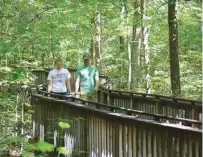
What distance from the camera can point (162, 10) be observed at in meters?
21.4

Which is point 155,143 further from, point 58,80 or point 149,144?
point 58,80

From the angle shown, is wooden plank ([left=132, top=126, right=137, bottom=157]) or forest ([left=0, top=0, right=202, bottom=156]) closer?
wooden plank ([left=132, top=126, right=137, bottom=157])

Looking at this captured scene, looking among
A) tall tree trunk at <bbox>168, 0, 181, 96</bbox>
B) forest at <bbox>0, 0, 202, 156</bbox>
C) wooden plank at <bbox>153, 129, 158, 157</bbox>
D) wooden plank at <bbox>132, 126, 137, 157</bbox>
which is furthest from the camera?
tall tree trunk at <bbox>168, 0, 181, 96</bbox>

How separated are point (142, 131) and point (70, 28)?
14782 mm

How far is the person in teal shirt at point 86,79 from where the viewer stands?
9.06 m

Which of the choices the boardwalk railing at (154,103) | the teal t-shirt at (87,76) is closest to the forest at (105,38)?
the teal t-shirt at (87,76)

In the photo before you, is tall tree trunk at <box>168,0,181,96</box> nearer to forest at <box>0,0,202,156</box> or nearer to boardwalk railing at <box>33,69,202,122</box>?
forest at <box>0,0,202,156</box>

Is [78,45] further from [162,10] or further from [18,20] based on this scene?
[18,20]

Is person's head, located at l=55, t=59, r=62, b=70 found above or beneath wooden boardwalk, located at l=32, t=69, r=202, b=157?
above

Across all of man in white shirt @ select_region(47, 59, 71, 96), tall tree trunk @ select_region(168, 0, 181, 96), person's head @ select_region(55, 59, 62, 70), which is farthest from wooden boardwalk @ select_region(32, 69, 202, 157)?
tall tree trunk @ select_region(168, 0, 181, 96)

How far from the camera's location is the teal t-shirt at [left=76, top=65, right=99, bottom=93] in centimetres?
906

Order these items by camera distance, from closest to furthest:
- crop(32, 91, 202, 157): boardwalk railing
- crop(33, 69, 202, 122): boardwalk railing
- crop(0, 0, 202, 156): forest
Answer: crop(32, 91, 202, 157): boardwalk railing < crop(33, 69, 202, 122): boardwalk railing < crop(0, 0, 202, 156): forest

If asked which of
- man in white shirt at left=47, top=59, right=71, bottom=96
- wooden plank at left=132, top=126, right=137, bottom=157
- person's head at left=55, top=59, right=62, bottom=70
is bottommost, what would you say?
wooden plank at left=132, top=126, right=137, bottom=157

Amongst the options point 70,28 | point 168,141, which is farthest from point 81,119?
point 70,28
